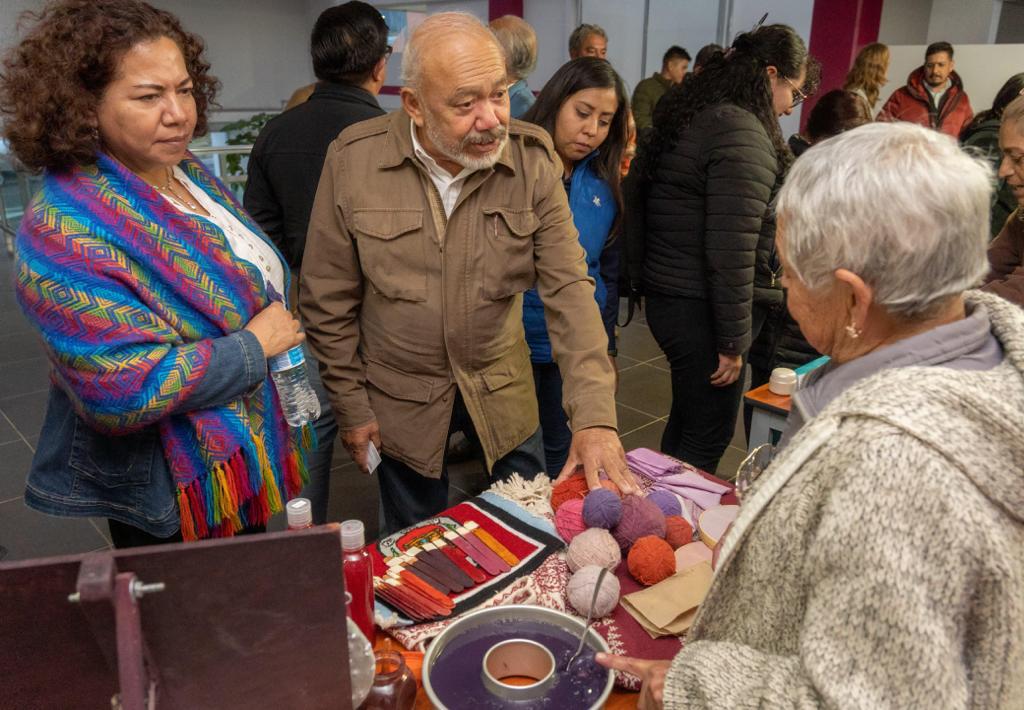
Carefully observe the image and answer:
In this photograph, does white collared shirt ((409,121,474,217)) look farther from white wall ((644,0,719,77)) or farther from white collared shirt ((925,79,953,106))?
white wall ((644,0,719,77))

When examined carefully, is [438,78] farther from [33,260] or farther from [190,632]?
[190,632]

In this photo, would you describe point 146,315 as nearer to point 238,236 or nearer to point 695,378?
point 238,236

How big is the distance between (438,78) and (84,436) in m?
1.02

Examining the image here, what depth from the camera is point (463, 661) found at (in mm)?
1023

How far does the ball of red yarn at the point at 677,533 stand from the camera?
1.39 m

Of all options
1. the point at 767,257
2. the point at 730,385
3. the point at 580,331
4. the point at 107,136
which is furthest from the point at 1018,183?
the point at 107,136

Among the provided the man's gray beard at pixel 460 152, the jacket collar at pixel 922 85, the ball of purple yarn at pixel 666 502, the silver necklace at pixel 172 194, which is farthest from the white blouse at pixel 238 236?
the jacket collar at pixel 922 85

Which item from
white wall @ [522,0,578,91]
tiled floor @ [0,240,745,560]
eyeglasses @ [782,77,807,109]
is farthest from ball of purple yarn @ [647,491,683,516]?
white wall @ [522,0,578,91]

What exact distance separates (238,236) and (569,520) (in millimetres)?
889

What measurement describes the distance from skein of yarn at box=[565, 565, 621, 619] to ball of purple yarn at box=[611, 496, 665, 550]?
0.46 ft

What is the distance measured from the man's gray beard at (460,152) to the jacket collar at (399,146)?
5 cm

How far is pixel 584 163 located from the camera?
2.53 meters

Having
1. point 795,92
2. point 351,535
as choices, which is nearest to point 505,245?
point 351,535

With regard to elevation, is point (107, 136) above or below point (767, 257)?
above
